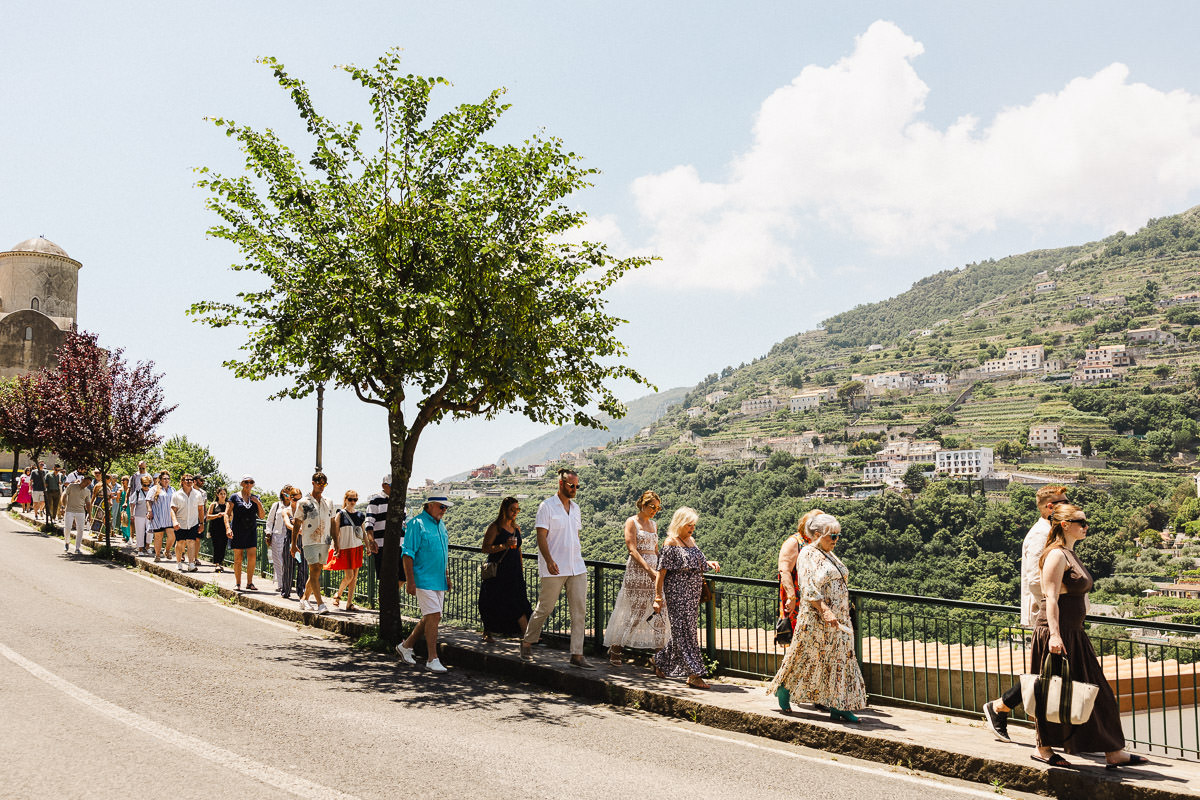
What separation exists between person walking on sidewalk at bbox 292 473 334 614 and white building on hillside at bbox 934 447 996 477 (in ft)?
539

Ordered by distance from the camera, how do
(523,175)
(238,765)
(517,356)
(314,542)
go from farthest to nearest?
(314,542) → (523,175) → (517,356) → (238,765)

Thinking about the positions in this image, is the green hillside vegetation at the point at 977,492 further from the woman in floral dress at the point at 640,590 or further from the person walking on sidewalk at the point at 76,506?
the woman in floral dress at the point at 640,590

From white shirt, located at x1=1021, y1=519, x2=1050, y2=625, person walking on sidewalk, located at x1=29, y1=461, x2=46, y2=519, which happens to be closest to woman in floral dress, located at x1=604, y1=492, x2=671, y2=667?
white shirt, located at x1=1021, y1=519, x2=1050, y2=625

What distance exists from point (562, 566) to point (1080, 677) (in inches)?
190

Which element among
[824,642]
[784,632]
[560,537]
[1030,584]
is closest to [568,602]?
[560,537]

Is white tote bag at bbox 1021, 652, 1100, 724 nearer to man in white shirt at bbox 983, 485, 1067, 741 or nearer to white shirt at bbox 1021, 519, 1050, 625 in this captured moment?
man in white shirt at bbox 983, 485, 1067, 741

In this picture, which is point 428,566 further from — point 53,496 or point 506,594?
point 53,496

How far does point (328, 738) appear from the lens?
19.4ft

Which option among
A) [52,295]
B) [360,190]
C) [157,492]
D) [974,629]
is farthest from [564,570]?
[52,295]

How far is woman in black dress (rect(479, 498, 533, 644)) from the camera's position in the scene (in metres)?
9.62

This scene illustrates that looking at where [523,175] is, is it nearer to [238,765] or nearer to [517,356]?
[517,356]

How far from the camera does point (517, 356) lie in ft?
32.1

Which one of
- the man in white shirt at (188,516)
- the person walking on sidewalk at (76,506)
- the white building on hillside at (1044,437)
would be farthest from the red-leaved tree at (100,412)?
the white building on hillside at (1044,437)

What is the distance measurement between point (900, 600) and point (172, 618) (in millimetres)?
8974
